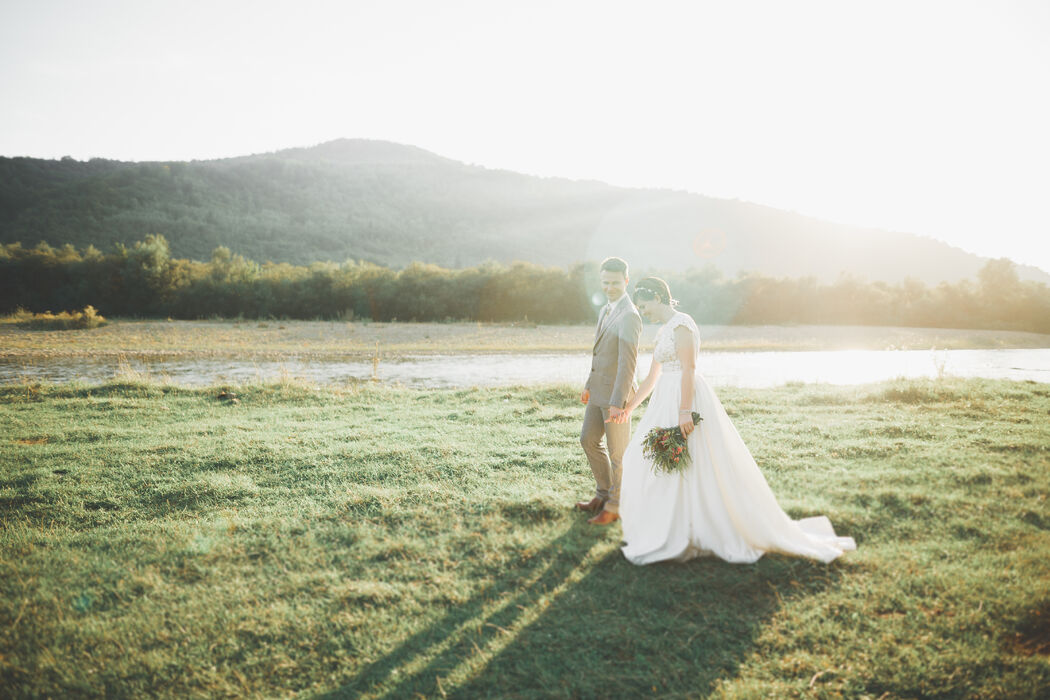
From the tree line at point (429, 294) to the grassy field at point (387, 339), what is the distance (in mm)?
4278

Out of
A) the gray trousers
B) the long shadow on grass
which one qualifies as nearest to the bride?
the long shadow on grass

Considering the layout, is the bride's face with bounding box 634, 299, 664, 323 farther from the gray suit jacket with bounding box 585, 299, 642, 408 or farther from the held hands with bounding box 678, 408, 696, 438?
the held hands with bounding box 678, 408, 696, 438

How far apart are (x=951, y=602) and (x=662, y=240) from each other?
343 feet

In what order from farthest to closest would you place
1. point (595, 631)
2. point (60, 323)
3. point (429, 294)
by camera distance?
point (429, 294) < point (60, 323) < point (595, 631)

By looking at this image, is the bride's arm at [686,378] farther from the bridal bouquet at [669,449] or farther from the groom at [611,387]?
the groom at [611,387]

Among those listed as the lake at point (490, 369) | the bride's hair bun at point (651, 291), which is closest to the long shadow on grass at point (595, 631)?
the bride's hair bun at point (651, 291)

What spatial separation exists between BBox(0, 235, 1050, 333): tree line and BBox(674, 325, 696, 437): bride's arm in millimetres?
46855

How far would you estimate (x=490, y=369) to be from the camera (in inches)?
855

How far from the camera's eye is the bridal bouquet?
179 inches

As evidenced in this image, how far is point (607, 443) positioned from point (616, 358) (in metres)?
0.93

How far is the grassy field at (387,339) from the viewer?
27.6m

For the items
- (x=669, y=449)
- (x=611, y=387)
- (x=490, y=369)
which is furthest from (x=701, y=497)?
(x=490, y=369)

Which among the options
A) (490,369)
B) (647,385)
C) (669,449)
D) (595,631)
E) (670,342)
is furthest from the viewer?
(490,369)

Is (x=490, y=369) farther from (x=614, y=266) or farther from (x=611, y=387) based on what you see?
(x=614, y=266)
